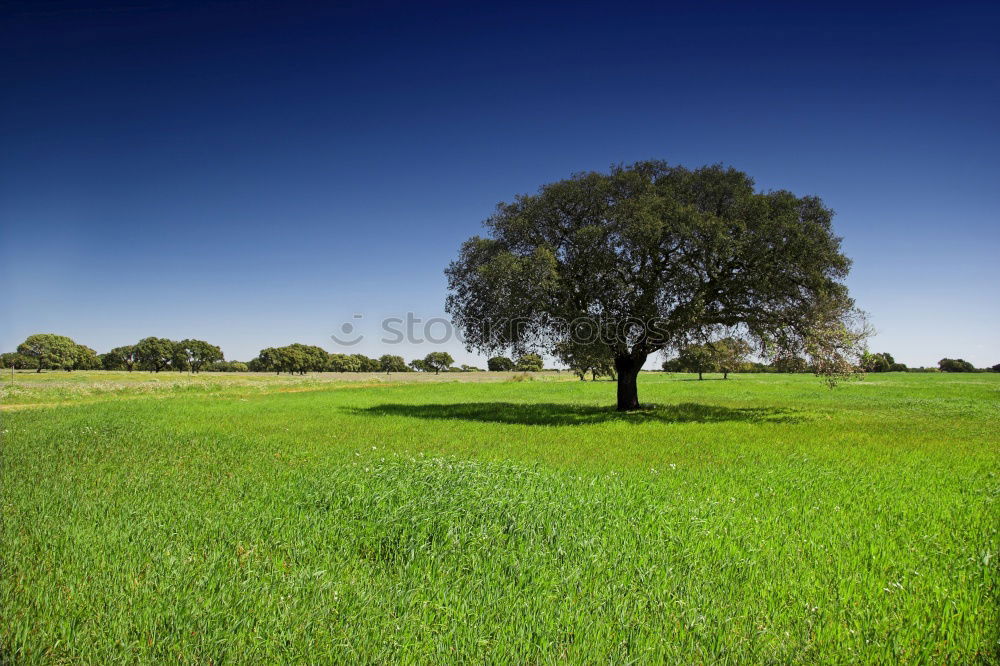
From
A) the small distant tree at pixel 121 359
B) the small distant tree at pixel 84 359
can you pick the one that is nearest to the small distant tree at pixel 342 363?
the small distant tree at pixel 121 359

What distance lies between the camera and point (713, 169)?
2480 centimetres

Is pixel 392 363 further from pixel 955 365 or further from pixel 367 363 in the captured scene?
pixel 955 365

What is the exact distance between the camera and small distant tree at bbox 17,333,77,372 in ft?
369

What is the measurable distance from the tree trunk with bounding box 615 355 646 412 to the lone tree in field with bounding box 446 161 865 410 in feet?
0.53

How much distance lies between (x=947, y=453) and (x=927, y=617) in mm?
12005

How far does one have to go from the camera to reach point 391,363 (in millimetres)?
173500

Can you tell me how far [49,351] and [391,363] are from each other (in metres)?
94.2

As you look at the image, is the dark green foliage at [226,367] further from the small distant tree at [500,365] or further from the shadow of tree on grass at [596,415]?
the shadow of tree on grass at [596,415]

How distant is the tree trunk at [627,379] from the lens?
25734 mm

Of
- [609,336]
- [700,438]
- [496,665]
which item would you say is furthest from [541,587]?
[609,336]

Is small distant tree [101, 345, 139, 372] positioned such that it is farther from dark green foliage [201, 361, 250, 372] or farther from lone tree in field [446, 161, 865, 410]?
lone tree in field [446, 161, 865, 410]

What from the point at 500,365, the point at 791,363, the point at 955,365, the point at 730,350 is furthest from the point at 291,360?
the point at 955,365

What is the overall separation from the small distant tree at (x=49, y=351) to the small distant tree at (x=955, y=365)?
238 m

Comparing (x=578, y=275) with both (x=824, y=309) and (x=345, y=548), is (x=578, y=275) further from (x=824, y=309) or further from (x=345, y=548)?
(x=345, y=548)
